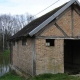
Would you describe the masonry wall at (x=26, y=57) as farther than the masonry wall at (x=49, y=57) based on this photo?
Yes

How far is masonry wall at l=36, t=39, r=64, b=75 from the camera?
1536cm

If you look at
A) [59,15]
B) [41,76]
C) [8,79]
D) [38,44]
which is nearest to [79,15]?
[59,15]

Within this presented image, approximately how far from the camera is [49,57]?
1565cm

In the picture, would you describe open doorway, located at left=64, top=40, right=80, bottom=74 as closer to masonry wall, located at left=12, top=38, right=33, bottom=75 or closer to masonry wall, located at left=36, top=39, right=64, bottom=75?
masonry wall, located at left=12, top=38, right=33, bottom=75

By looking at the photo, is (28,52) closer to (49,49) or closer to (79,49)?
(49,49)

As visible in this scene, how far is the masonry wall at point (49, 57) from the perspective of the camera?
50.4ft

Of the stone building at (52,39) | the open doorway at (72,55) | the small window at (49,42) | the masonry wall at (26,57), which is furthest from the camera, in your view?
the open doorway at (72,55)

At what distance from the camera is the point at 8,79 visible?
16906mm

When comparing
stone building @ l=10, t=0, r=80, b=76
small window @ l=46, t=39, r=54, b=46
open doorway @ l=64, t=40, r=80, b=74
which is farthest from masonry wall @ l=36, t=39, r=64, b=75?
open doorway @ l=64, t=40, r=80, b=74

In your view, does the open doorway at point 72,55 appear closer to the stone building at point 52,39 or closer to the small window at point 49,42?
the stone building at point 52,39

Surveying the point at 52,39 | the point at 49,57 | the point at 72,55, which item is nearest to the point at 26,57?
the point at 49,57

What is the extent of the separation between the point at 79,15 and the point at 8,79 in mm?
7855

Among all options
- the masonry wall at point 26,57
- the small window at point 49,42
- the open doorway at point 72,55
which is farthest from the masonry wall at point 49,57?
the open doorway at point 72,55

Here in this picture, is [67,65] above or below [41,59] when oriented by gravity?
below
